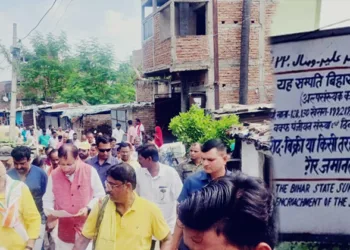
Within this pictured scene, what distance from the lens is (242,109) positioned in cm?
1214

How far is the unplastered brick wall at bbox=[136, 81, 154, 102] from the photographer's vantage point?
24.7m

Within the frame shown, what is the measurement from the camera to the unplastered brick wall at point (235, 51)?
621 inches

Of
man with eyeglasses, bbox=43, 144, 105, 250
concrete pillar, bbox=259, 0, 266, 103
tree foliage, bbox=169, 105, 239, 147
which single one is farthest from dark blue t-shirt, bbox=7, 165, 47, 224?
concrete pillar, bbox=259, 0, 266, 103

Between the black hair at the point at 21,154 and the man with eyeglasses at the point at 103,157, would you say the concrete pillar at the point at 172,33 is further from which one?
the black hair at the point at 21,154

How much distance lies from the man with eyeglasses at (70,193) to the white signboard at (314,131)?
9.04 feet

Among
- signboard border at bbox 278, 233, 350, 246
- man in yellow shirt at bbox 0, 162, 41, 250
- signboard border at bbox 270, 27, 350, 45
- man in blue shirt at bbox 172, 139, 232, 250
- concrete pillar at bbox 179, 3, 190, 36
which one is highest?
concrete pillar at bbox 179, 3, 190, 36

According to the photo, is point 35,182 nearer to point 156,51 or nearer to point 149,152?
point 149,152

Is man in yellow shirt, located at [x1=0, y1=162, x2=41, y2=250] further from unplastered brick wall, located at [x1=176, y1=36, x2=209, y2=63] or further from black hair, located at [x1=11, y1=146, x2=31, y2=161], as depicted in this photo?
unplastered brick wall, located at [x1=176, y1=36, x2=209, y2=63]

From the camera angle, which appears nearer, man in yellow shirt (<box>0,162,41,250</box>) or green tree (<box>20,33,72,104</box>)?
man in yellow shirt (<box>0,162,41,250</box>)

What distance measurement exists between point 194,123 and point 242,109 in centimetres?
121

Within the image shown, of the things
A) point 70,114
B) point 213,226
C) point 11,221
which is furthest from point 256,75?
point 213,226

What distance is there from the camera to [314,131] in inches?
106

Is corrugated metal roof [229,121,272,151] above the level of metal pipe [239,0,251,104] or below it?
below

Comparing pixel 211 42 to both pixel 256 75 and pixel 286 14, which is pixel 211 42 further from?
pixel 286 14
